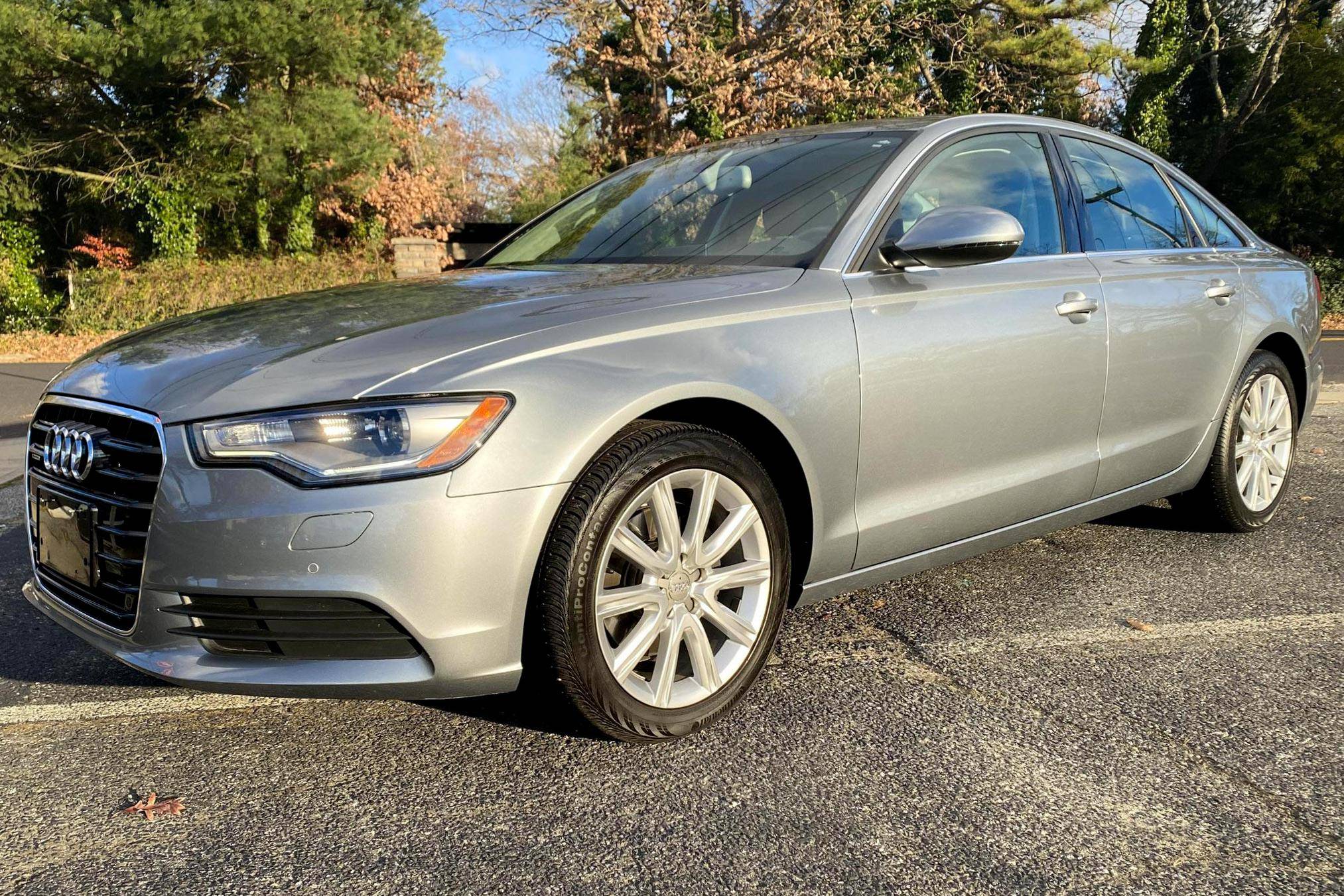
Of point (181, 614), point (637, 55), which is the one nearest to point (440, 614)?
point (181, 614)

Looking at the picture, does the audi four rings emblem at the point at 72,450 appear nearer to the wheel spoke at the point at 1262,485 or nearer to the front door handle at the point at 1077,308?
the front door handle at the point at 1077,308

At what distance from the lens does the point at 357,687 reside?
7.63ft

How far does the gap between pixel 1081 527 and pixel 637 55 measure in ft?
50.3

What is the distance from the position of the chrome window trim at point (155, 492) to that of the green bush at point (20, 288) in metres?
18.9

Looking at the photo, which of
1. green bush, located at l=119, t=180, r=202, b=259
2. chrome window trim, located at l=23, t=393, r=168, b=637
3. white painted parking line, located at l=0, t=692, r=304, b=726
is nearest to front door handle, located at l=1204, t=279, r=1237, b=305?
white painted parking line, located at l=0, t=692, r=304, b=726

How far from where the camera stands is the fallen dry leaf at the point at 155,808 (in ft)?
7.77

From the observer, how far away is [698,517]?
2678 mm

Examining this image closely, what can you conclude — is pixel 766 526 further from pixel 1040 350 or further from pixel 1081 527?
pixel 1081 527

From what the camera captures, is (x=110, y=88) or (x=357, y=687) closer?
(x=357, y=687)

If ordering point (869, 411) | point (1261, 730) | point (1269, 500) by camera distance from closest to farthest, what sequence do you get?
point (1261, 730) < point (869, 411) < point (1269, 500)

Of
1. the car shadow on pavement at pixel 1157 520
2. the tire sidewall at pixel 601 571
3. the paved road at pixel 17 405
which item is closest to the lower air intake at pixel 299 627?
the tire sidewall at pixel 601 571

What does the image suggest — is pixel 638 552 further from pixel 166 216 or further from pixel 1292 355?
pixel 166 216

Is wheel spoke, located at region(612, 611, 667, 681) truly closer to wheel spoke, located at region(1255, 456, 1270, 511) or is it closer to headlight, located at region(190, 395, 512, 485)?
headlight, located at region(190, 395, 512, 485)

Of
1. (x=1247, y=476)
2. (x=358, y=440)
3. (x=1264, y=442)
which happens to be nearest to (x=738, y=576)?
(x=358, y=440)
